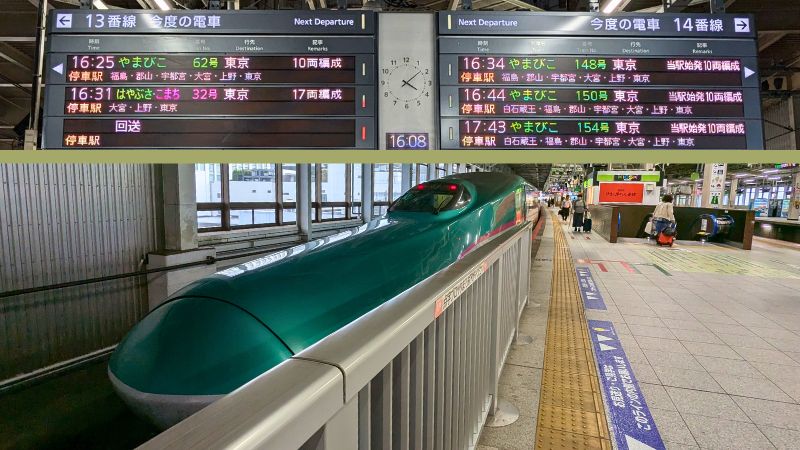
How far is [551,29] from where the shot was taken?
13.4 ft

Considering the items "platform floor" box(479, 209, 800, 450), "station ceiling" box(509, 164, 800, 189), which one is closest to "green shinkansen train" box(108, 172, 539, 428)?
"platform floor" box(479, 209, 800, 450)

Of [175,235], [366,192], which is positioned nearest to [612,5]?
[175,235]

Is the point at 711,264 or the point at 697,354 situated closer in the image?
the point at 697,354

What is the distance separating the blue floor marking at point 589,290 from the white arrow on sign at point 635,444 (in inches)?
115

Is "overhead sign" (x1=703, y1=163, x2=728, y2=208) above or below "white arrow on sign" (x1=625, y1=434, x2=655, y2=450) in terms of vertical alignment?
above

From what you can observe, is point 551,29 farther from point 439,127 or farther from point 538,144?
point 439,127

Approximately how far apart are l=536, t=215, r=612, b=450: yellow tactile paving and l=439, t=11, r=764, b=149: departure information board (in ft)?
5.97

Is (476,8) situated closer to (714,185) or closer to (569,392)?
(569,392)

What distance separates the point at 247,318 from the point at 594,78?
3.78 meters

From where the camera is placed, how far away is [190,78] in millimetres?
3900

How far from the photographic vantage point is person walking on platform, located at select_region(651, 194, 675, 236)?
1152 centimetres

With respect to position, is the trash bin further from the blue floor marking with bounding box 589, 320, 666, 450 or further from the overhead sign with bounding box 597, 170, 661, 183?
the blue floor marking with bounding box 589, 320, 666, 450

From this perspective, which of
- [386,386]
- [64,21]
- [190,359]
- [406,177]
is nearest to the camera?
[386,386]

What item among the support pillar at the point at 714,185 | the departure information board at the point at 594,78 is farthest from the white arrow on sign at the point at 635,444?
the support pillar at the point at 714,185
